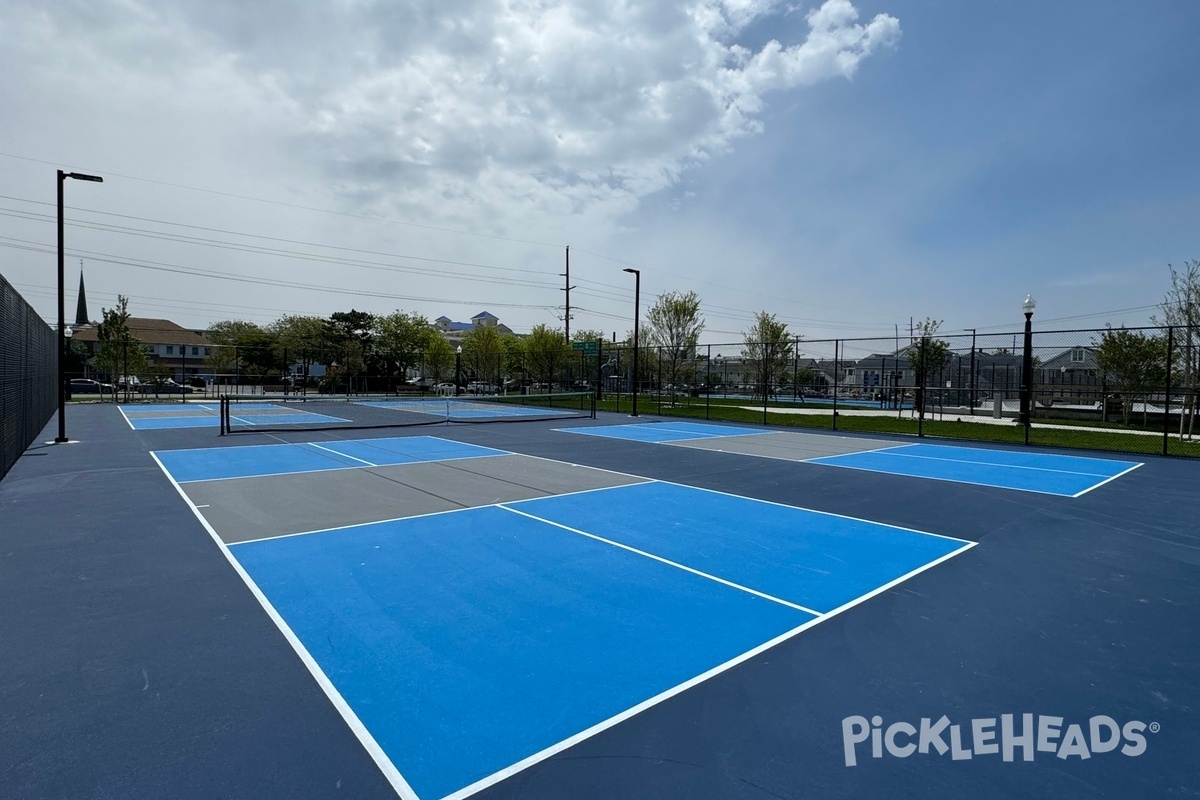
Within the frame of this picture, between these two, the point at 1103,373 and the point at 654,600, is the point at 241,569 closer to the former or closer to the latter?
the point at 654,600

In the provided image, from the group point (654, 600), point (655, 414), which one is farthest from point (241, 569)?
point (655, 414)

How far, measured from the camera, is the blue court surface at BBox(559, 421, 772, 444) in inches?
698

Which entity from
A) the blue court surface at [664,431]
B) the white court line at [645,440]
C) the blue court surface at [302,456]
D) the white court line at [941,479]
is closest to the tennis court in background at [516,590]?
the blue court surface at [302,456]

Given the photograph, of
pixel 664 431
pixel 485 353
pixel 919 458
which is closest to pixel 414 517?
pixel 919 458

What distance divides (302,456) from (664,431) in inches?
433

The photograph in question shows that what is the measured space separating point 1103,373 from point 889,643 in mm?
27243

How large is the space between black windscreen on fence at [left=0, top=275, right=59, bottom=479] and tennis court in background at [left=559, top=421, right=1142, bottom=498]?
12.6m

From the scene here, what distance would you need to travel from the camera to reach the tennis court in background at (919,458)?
10.9m

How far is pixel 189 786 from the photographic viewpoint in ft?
8.57

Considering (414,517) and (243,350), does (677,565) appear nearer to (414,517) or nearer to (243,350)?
Result: (414,517)

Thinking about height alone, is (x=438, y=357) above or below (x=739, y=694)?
above

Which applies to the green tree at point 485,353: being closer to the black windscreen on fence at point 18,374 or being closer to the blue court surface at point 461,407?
the blue court surface at point 461,407

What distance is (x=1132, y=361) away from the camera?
2330 centimetres

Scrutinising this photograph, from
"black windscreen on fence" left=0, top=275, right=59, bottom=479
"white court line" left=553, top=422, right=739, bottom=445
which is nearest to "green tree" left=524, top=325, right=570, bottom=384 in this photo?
"white court line" left=553, top=422, right=739, bottom=445
